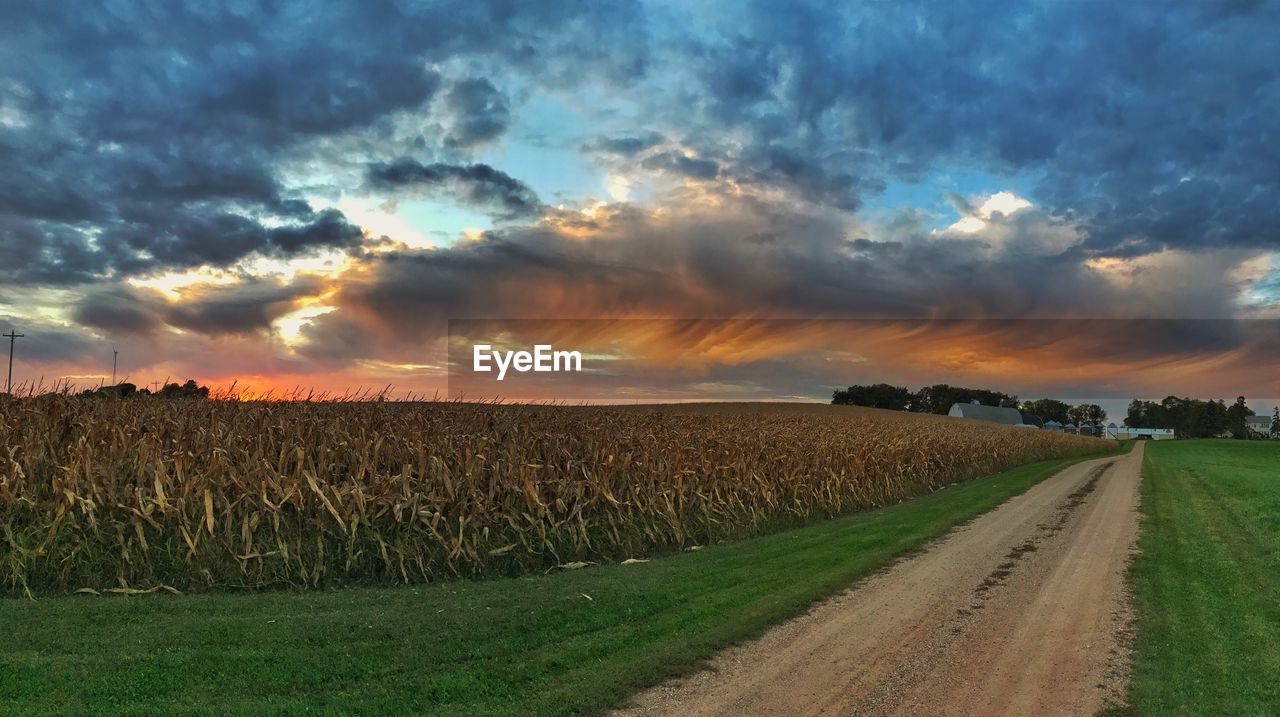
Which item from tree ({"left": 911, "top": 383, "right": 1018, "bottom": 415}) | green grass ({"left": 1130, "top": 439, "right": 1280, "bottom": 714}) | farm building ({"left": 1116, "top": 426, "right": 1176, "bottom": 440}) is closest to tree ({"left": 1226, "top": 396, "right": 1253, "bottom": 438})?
farm building ({"left": 1116, "top": 426, "right": 1176, "bottom": 440})

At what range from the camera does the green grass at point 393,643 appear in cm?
652

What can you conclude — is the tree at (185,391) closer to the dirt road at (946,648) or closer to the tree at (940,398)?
the dirt road at (946,648)

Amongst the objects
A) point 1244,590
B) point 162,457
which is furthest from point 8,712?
point 1244,590

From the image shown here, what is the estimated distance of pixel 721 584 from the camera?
1067 cm

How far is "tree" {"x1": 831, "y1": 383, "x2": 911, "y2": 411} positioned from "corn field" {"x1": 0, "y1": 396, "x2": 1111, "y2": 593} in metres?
107

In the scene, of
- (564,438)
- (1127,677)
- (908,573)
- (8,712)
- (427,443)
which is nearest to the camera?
(8,712)

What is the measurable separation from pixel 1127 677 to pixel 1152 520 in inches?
495

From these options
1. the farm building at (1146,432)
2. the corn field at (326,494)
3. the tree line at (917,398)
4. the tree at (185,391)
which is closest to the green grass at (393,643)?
the corn field at (326,494)

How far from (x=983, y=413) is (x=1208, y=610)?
5036 inches

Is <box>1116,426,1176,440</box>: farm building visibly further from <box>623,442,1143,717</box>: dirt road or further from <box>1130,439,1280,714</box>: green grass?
<box>623,442,1143,717</box>: dirt road

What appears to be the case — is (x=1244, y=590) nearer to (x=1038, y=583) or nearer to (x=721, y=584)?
(x=1038, y=583)

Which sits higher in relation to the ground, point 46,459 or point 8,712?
point 46,459

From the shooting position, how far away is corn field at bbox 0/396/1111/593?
35.7 ft

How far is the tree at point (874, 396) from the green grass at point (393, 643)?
112 meters
